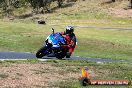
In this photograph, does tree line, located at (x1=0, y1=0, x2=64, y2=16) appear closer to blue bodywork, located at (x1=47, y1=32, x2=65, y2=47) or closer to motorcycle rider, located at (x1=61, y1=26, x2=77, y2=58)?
motorcycle rider, located at (x1=61, y1=26, x2=77, y2=58)

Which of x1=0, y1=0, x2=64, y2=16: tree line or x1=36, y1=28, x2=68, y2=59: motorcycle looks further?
x1=0, y1=0, x2=64, y2=16: tree line

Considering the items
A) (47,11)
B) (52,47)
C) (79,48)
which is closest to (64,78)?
(52,47)

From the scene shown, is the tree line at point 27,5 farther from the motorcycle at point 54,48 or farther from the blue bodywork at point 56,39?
the blue bodywork at point 56,39

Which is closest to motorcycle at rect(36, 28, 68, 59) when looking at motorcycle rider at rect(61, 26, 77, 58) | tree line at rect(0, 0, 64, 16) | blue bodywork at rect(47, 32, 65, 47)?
blue bodywork at rect(47, 32, 65, 47)

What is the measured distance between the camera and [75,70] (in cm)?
1546

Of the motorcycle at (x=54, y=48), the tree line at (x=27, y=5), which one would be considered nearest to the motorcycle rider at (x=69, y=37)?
the motorcycle at (x=54, y=48)

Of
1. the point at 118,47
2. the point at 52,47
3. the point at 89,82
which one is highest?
the point at 89,82

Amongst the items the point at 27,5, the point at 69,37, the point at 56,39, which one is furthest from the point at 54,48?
the point at 27,5

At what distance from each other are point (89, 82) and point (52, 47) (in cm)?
978

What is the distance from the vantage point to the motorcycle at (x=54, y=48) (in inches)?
853

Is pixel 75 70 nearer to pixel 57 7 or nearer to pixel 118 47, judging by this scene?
pixel 118 47

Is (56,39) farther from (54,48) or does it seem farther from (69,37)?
(69,37)

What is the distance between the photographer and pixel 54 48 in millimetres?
21844

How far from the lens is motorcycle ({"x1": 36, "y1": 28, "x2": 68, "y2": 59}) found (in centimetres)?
2166
